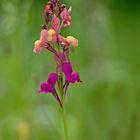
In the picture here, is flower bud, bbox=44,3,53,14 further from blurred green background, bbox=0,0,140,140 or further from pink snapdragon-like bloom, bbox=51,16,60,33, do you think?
blurred green background, bbox=0,0,140,140

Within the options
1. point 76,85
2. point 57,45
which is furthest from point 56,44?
point 76,85

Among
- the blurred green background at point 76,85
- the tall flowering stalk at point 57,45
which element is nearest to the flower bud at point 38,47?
the tall flowering stalk at point 57,45

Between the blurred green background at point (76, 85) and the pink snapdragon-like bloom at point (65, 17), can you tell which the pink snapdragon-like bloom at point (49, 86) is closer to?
the pink snapdragon-like bloom at point (65, 17)

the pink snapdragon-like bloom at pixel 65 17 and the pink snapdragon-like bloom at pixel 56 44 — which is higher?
the pink snapdragon-like bloom at pixel 65 17

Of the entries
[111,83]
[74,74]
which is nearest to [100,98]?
[111,83]

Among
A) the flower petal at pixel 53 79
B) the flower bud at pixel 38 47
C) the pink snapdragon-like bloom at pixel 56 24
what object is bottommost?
the flower petal at pixel 53 79

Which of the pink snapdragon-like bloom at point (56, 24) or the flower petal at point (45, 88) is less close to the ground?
the pink snapdragon-like bloom at point (56, 24)

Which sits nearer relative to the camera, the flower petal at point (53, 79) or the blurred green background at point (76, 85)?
the flower petal at point (53, 79)

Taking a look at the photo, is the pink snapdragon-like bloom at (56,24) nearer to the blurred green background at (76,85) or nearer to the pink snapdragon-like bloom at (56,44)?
the pink snapdragon-like bloom at (56,44)

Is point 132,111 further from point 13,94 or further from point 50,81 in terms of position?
point 50,81

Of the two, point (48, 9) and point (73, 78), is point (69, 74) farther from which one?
point (48, 9)

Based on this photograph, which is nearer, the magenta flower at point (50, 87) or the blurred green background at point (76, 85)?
the magenta flower at point (50, 87)
